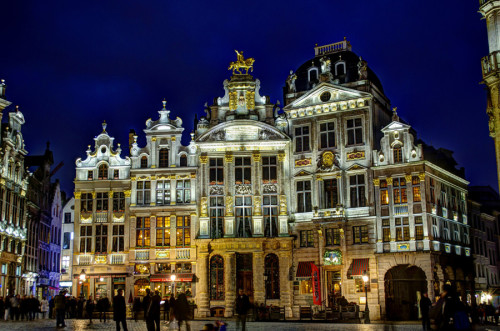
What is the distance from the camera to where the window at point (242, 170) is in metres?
47.7

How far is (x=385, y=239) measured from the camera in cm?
4384

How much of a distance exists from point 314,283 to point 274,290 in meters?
3.35

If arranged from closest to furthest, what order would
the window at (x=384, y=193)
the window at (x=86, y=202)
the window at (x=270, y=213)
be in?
the window at (x=384, y=193)
the window at (x=270, y=213)
the window at (x=86, y=202)

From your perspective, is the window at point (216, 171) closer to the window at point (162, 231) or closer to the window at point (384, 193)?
the window at point (162, 231)

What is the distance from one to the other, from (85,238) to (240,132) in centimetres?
1462

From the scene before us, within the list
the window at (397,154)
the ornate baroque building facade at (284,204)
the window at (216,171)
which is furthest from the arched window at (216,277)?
the window at (397,154)

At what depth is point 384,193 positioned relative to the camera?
4459cm

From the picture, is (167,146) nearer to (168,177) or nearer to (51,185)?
(168,177)

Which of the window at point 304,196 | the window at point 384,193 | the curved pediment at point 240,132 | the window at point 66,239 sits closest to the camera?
the window at point 384,193

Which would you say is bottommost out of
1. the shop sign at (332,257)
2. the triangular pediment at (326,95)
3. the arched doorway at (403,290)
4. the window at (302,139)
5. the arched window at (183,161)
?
the arched doorway at (403,290)

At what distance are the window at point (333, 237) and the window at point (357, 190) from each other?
2239 mm

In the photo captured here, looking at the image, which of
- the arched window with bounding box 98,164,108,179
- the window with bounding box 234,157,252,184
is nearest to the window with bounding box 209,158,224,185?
the window with bounding box 234,157,252,184

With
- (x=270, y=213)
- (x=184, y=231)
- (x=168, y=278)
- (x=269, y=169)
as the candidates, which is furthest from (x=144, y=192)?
(x=270, y=213)

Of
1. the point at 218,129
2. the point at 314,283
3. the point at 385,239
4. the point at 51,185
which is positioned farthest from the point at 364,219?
the point at 51,185
